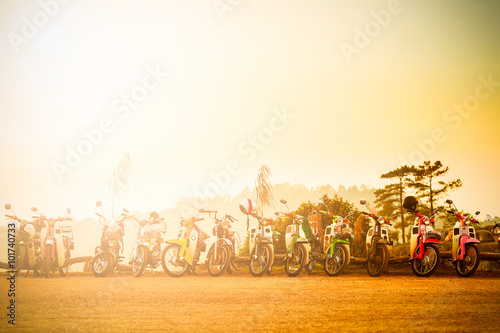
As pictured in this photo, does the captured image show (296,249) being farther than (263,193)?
No

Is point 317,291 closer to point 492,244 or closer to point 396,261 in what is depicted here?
point 396,261

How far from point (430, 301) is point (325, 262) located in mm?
4400

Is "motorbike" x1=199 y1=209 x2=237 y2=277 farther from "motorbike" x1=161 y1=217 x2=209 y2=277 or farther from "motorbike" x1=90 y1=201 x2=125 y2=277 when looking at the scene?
"motorbike" x1=90 y1=201 x2=125 y2=277

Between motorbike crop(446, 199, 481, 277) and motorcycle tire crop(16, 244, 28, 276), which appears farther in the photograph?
motorcycle tire crop(16, 244, 28, 276)

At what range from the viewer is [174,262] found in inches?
420

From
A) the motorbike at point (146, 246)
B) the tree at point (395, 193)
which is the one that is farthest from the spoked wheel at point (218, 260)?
the tree at point (395, 193)

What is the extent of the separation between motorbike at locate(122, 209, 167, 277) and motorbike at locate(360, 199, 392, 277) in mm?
4922

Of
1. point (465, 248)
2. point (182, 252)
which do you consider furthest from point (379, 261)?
point (182, 252)

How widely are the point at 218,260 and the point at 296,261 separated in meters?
1.82

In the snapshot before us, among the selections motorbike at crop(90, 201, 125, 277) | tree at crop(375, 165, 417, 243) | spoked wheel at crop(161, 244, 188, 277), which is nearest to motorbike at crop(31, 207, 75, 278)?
motorbike at crop(90, 201, 125, 277)

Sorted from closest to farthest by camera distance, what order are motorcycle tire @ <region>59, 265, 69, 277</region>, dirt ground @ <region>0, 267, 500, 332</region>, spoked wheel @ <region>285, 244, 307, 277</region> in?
dirt ground @ <region>0, 267, 500, 332</region> → spoked wheel @ <region>285, 244, 307, 277</region> → motorcycle tire @ <region>59, 265, 69, 277</region>

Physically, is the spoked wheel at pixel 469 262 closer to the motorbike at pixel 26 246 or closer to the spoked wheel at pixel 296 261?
the spoked wheel at pixel 296 261

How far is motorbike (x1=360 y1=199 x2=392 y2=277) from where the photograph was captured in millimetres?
10047

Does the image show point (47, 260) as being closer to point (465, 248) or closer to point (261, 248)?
point (261, 248)
